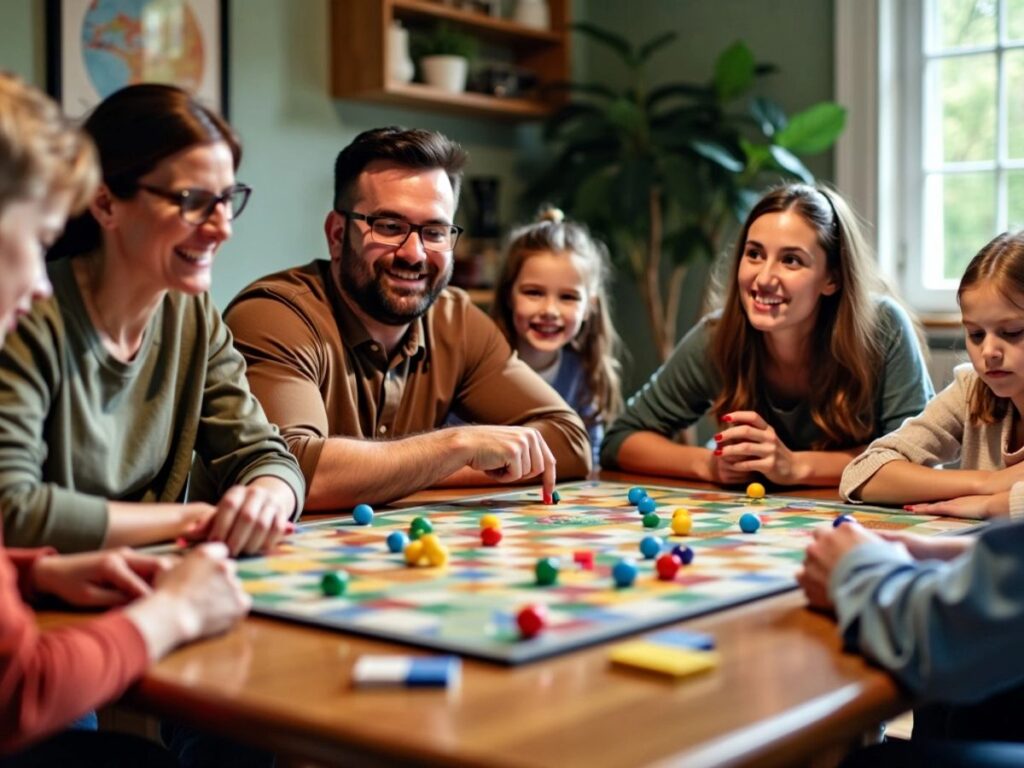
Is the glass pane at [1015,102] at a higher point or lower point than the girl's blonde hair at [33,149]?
higher

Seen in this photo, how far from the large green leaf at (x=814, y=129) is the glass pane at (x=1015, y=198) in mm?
572

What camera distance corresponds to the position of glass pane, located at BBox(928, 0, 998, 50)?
4.14 m

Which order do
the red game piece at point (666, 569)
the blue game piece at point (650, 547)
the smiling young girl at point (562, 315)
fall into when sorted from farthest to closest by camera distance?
the smiling young girl at point (562, 315)
the blue game piece at point (650, 547)
the red game piece at point (666, 569)

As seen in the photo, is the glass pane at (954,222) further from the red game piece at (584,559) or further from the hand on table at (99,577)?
the hand on table at (99,577)

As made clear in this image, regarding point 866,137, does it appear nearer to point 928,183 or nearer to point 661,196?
point 928,183

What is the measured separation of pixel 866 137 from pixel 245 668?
3.68 meters

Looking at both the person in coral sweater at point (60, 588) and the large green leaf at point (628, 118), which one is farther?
the large green leaf at point (628, 118)

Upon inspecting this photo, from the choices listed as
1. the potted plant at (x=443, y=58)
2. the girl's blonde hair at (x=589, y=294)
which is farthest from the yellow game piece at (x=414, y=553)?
the potted plant at (x=443, y=58)

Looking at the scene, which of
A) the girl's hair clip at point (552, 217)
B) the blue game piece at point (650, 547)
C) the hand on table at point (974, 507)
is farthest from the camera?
the girl's hair clip at point (552, 217)

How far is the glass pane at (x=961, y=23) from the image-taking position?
13.6 feet

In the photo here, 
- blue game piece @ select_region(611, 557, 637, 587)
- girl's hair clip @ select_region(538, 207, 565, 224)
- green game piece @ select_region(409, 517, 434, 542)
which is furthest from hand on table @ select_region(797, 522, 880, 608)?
girl's hair clip @ select_region(538, 207, 565, 224)

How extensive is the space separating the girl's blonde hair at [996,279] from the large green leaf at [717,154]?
208 centimetres

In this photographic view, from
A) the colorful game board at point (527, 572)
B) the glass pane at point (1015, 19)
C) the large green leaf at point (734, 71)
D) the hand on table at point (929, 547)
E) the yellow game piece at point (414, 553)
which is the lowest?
the colorful game board at point (527, 572)

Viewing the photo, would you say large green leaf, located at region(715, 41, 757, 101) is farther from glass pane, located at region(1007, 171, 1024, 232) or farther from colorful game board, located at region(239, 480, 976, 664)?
colorful game board, located at region(239, 480, 976, 664)
